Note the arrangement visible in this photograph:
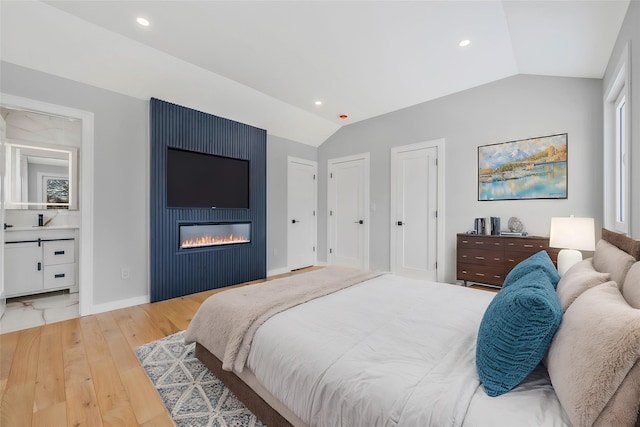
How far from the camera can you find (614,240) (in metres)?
1.55

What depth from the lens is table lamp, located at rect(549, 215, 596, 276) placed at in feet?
7.86

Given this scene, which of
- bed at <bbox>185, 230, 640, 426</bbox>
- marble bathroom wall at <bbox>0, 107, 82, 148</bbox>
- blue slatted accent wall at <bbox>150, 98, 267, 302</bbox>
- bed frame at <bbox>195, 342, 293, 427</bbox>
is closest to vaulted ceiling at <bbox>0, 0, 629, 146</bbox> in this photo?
blue slatted accent wall at <bbox>150, 98, 267, 302</bbox>

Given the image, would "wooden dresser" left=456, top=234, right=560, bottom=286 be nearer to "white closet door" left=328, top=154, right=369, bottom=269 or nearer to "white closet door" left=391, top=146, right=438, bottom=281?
"white closet door" left=391, top=146, right=438, bottom=281

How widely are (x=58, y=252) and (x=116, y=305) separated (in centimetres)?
130

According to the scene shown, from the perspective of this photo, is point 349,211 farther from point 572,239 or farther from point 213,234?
point 572,239

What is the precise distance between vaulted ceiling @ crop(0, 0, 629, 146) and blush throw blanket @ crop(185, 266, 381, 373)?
2.23 m

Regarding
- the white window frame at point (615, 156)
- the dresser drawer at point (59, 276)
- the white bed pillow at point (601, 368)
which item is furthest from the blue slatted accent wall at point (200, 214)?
the white window frame at point (615, 156)

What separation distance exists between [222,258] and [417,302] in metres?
3.05

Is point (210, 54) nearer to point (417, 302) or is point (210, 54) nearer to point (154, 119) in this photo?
point (154, 119)

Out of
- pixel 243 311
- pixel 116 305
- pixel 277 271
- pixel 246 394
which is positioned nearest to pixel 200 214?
pixel 116 305

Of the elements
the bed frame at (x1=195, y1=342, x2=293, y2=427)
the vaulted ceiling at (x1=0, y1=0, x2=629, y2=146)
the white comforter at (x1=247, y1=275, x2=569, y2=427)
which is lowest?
the bed frame at (x1=195, y1=342, x2=293, y2=427)

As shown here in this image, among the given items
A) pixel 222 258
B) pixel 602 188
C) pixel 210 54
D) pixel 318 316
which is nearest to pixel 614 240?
pixel 318 316

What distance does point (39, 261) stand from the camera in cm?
342

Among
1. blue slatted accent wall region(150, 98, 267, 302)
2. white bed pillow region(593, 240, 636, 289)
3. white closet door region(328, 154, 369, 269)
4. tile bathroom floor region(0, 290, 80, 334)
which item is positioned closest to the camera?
white bed pillow region(593, 240, 636, 289)
